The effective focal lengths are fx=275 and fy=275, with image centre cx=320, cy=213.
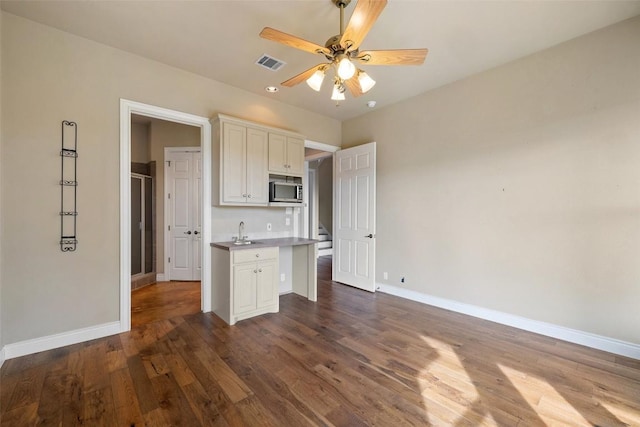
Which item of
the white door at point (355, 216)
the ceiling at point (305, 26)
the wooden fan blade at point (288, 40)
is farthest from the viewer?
the white door at point (355, 216)

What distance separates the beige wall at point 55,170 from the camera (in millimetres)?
2396

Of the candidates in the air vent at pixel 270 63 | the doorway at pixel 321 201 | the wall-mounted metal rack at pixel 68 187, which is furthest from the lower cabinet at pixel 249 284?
the doorway at pixel 321 201

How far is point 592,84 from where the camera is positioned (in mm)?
2656

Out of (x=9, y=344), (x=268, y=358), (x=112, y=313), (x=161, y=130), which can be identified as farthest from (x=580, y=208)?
(x=161, y=130)

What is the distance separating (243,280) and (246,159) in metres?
1.52

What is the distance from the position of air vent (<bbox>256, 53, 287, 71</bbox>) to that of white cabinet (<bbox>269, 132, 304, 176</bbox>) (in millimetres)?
847

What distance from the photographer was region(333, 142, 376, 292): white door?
4.40m

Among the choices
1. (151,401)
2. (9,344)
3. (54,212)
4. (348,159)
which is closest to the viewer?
(151,401)

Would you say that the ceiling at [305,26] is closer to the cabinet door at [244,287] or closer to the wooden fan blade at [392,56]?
the wooden fan blade at [392,56]

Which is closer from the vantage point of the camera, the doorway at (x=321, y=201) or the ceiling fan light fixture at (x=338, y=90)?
the ceiling fan light fixture at (x=338, y=90)

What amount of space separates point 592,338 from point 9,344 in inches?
209

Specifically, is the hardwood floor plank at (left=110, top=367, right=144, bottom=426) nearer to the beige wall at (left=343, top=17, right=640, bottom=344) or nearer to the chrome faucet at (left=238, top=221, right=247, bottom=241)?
the chrome faucet at (left=238, top=221, right=247, bottom=241)

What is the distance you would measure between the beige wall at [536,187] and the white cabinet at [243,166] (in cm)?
213

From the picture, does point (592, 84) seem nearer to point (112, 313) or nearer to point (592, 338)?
point (592, 338)
